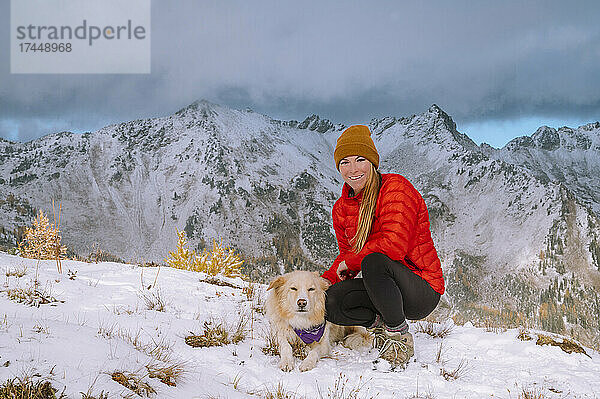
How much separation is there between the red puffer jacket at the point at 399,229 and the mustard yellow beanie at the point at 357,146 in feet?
1.06

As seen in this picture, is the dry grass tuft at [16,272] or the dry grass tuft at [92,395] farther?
the dry grass tuft at [16,272]

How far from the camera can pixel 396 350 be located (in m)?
3.73

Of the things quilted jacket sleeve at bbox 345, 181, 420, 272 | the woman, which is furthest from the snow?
quilted jacket sleeve at bbox 345, 181, 420, 272

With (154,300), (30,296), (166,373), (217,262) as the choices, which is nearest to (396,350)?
(166,373)

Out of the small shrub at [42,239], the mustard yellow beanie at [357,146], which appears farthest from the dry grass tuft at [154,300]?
the small shrub at [42,239]

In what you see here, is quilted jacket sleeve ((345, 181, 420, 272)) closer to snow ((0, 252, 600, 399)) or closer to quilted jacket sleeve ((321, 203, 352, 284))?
quilted jacket sleeve ((321, 203, 352, 284))

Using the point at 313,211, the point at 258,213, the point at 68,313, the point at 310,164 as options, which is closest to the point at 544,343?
the point at 68,313

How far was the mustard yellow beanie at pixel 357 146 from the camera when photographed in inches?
159

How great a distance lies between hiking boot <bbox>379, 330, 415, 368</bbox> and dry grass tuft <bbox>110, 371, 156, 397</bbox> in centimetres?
232

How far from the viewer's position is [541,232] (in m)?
126

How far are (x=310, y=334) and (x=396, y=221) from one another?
156 centimetres

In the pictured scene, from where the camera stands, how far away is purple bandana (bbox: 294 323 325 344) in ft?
13.0

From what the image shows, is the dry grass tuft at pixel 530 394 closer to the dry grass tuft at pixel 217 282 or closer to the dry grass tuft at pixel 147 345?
the dry grass tuft at pixel 147 345

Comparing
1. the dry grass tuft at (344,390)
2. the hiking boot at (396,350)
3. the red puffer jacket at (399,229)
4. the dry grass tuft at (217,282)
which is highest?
the red puffer jacket at (399,229)
